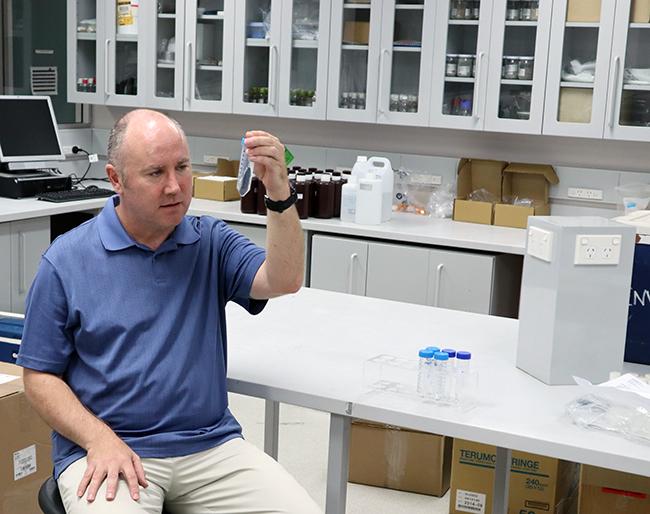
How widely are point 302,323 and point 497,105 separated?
2.06 meters

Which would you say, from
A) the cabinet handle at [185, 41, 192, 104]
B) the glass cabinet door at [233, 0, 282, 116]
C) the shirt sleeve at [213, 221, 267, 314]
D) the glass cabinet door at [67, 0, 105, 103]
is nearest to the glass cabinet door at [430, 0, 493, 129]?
the glass cabinet door at [233, 0, 282, 116]

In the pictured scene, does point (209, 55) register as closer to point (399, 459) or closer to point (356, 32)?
point (356, 32)

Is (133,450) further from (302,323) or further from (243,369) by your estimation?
(302,323)

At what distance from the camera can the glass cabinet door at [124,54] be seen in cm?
492

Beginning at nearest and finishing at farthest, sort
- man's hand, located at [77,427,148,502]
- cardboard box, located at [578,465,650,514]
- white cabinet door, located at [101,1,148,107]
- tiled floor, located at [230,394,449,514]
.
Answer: man's hand, located at [77,427,148,502] → cardboard box, located at [578,465,650,514] → tiled floor, located at [230,394,449,514] → white cabinet door, located at [101,1,148,107]

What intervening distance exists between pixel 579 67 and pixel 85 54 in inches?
104

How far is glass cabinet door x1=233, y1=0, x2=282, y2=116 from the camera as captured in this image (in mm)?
4645

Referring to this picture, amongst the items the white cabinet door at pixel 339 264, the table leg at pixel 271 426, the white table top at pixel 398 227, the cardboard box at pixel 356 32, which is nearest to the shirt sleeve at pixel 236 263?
the table leg at pixel 271 426

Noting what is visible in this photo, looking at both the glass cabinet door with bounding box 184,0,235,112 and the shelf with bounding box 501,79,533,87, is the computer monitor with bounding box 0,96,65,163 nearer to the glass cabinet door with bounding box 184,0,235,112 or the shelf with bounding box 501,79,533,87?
the glass cabinet door with bounding box 184,0,235,112

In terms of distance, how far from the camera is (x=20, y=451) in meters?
2.46

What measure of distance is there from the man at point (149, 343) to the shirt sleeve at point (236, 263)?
1.7 inches

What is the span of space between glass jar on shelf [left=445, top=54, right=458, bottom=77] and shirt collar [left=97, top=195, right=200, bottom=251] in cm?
244

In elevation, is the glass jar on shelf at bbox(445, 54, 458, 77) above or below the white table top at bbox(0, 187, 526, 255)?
above

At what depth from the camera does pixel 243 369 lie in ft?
7.08
